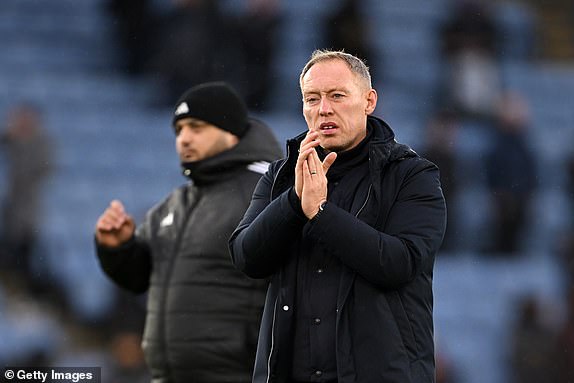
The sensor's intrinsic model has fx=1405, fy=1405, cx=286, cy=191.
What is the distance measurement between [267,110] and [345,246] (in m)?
9.12

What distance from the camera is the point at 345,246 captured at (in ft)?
12.8

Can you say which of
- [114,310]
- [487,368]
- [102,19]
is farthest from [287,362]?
[102,19]

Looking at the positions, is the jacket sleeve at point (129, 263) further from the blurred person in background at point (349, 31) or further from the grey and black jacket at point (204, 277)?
the blurred person in background at point (349, 31)

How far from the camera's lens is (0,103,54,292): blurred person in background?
10973 mm

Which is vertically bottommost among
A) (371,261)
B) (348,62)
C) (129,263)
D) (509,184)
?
(509,184)

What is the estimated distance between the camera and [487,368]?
1137cm

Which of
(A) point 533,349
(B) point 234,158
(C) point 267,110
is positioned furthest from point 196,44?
(B) point 234,158

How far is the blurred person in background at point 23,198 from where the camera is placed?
10973 mm

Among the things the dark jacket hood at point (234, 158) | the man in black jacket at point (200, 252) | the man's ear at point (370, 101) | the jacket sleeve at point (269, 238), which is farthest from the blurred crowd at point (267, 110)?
the man's ear at point (370, 101)

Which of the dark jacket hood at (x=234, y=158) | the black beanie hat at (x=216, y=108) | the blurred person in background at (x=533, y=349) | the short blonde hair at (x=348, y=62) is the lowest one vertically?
the blurred person in background at (x=533, y=349)

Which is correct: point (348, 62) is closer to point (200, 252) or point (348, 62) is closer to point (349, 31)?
point (200, 252)

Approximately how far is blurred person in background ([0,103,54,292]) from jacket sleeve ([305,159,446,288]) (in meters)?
7.22

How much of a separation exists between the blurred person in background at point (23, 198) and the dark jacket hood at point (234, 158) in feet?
17.9

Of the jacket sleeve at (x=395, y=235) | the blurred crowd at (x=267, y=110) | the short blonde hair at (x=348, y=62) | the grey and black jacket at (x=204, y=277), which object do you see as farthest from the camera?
the blurred crowd at (x=267, y=110)
